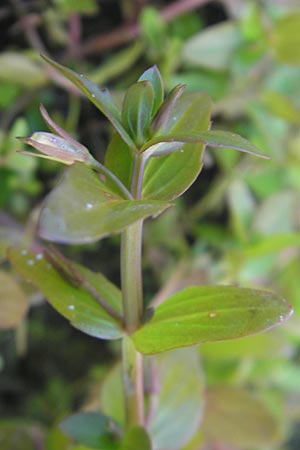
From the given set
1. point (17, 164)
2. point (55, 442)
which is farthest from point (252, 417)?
point (17, 164)

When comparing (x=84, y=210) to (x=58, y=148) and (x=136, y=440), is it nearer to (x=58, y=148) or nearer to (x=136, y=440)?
(x=58, y=148)

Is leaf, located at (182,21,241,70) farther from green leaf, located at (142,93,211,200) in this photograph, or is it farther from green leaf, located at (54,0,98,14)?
green leaf, located at (142,93,211,200)

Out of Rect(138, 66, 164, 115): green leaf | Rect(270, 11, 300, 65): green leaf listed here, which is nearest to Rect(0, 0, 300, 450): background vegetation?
Rect(270, 11, 300, 65): green leaf

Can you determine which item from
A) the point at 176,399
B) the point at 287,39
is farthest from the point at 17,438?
the point at 287,39

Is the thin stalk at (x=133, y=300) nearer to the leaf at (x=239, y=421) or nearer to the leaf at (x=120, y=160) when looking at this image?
the leaf at (x=120, y=160)

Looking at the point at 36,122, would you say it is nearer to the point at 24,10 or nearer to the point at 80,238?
the point at 24,10

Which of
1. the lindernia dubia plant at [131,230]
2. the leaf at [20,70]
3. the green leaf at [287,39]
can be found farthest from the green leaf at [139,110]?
the green leaf at [287,39]
